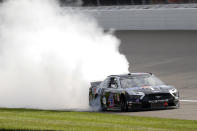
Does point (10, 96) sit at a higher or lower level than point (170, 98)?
lower

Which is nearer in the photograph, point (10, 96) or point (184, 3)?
point (10, 96)

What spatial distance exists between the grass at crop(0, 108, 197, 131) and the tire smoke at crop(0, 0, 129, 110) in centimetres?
338

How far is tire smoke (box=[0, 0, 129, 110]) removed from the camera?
2319 cm

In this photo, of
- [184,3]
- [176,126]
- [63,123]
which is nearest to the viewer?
[176,126]

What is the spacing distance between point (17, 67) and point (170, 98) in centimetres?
918

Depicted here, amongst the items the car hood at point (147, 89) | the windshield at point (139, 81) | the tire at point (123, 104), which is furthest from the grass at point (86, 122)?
the windshield at point (139, 81)

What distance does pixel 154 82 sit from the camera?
64.7 feet

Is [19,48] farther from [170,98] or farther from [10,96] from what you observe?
[170,98]

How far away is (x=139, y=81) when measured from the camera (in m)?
19.7

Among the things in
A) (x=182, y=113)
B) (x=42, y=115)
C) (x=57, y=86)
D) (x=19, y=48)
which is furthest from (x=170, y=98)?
(x=19, y=48)

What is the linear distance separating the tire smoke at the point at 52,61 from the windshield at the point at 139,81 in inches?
84.0

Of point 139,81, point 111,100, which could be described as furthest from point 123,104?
point 139,81

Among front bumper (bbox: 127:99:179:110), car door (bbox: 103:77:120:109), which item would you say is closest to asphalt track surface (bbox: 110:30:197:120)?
car door (bbox: 103:77:120:109)

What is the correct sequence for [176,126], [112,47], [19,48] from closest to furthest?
[176,126], [112,47], [19,48]
